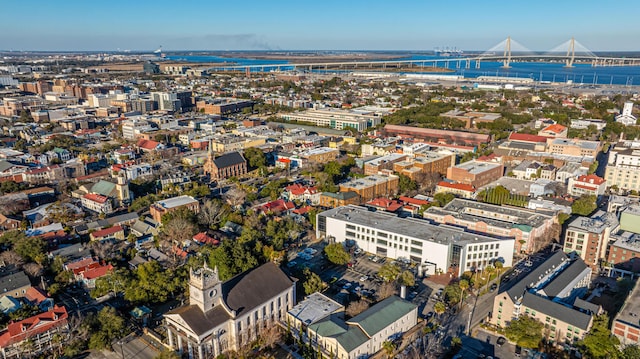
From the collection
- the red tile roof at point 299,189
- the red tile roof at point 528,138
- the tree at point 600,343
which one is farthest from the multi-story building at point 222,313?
the red tile roof at point 528,138

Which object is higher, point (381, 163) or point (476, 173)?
point (381, 163)

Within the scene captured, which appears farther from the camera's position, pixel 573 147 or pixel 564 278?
pixel 573 147

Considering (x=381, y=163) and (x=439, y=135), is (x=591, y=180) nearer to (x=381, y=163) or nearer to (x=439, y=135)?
(x=381, y=163)

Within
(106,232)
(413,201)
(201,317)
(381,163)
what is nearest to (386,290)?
(201,317)

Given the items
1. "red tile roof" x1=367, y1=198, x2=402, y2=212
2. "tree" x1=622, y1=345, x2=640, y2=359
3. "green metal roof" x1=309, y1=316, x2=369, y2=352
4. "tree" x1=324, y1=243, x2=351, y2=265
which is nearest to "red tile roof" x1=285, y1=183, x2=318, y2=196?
"red tile roof" x1=367, y1=198, x2=402, y2=212

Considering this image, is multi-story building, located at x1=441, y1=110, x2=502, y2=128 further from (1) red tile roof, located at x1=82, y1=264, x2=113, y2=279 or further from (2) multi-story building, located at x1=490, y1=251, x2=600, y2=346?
(1) red tile roof, located at x1=82, y1=264, x2=113, y2=279

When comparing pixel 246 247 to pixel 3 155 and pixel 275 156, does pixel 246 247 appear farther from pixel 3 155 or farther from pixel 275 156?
pixel 3 155
